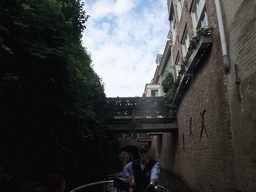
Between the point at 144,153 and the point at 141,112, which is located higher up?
the point at 141,112

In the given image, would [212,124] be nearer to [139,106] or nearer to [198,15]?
[198,15]

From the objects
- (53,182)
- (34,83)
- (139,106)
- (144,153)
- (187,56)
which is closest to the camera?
(53,182)

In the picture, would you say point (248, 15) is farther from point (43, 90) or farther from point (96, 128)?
point (96, 128)

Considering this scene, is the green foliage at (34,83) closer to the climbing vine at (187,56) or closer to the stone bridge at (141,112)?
the climbing vine at (187,56)

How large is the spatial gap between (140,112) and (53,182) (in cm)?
1385

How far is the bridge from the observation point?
1560 centimetres

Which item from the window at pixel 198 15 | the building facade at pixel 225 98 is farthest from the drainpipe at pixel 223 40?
the window at pixel 198 15

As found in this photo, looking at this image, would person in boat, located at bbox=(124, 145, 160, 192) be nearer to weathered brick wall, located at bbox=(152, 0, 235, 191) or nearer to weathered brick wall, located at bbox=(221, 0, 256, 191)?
weathered brick wall, located at bbox=(221, 0, 256, 191)

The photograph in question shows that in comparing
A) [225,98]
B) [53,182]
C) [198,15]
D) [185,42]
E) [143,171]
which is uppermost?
[185,42]

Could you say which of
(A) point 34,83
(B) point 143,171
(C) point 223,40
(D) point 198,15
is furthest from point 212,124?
(D) point 198,15

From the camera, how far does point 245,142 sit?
16.2 ft

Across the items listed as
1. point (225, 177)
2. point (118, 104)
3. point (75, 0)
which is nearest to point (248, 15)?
point (225, 177)

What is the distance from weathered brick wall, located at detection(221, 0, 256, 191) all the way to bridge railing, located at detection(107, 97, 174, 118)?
10.2m

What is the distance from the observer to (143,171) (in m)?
3.14
